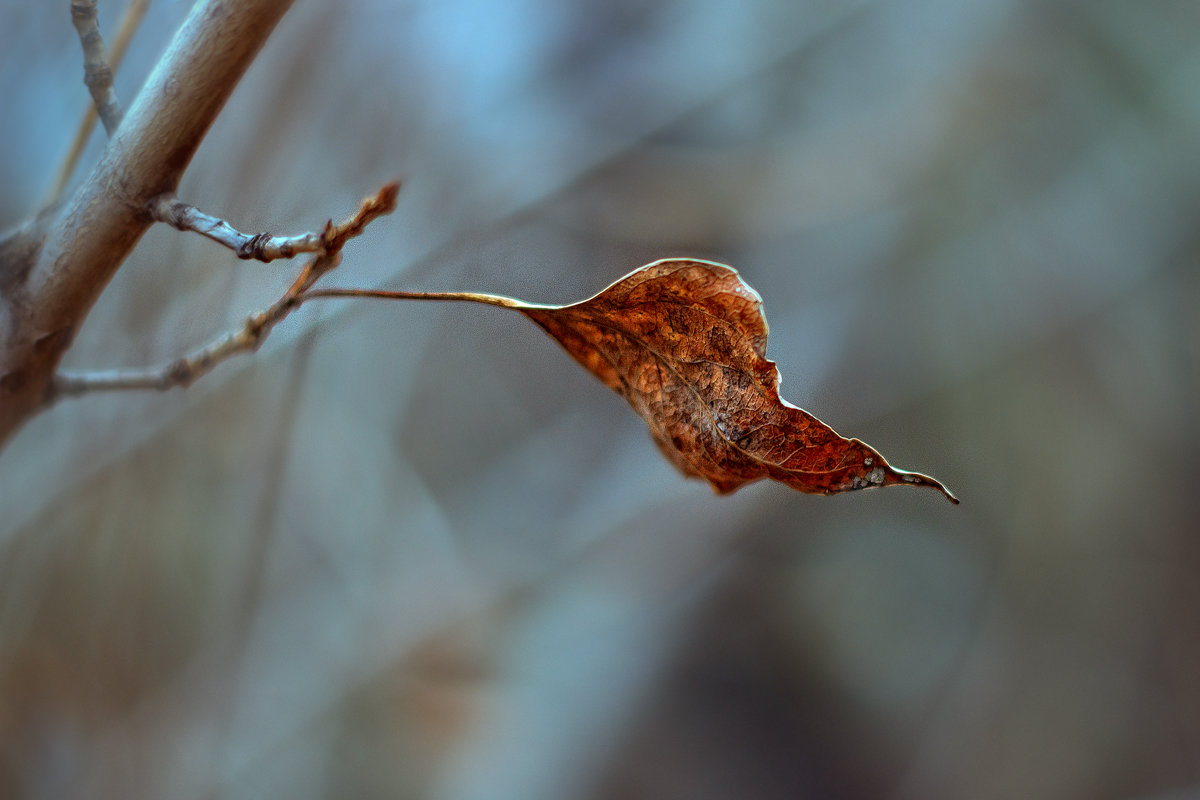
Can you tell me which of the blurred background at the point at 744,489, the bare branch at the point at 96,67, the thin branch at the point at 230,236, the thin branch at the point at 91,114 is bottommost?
the thin branch at the point at 230,236

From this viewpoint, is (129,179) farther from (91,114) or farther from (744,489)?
(744,489)

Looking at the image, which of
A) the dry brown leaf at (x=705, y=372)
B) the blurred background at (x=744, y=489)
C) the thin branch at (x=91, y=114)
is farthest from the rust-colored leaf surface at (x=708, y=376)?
the blurred background at (x=744, y=489)

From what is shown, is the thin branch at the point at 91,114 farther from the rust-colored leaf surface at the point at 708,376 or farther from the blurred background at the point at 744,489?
the blurred background at the point at 744,489

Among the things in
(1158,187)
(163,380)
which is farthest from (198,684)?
(1158,187)

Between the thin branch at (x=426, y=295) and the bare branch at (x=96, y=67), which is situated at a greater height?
the bare branch at (x=96, y=67)

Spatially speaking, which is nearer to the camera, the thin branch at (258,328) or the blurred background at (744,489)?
the thin branch at (258,328)

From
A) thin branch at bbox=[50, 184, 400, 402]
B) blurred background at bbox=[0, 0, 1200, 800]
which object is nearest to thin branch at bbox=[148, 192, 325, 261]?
thin branch at bbox=[50, 184, 400, 402]
